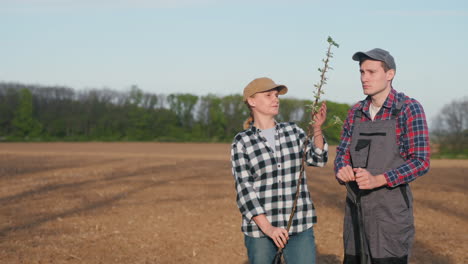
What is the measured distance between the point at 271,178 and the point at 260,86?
0.58m

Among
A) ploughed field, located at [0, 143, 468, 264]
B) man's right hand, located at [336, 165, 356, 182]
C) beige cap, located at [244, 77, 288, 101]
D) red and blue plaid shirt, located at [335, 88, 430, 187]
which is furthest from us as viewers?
ploughed field, located at [0, 143, 468, 264]

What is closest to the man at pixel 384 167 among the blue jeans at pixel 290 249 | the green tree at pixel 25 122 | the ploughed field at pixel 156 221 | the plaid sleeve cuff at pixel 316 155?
the plaid sleeve cuff at pixel 316 155

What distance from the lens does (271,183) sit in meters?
2.83

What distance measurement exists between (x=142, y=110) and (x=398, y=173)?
183ft

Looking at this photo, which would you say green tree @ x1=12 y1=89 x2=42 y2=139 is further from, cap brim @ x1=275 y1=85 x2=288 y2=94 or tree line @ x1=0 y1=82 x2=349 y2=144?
cap brim @ x1=275 y1=85 x2=288 y2=94

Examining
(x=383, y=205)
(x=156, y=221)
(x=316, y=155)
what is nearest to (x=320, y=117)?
(x=316, y=155)

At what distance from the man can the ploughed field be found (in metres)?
3.73

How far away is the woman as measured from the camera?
2.80 metres

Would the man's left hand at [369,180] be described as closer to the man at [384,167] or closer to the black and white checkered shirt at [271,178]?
the man at [384,167]

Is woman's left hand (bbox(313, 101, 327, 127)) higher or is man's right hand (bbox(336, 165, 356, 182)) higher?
woman's left hand (bbox(313, 101, 327, 127))

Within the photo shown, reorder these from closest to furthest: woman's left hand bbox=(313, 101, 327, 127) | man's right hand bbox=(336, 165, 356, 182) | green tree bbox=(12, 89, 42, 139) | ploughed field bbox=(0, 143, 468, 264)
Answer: man's right hand bbox=(336, 165, 356, 182)
woman's left hand bbox=(313, 101, 327, 127)
ploughed field bbox=(0, 143, 468, 264)
green tree bbox=(12, 89, 42, 139)

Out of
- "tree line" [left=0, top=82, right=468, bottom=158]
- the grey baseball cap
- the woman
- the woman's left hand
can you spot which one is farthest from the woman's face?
"tree line" [left=0, top=82, right=468, bottom=158]

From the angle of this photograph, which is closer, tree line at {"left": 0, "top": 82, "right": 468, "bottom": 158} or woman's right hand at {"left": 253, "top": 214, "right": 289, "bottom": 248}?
woman's right hand at {"left": 253, "top": 214, "right": 289, "bottom": 248}

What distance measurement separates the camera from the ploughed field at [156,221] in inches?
255
